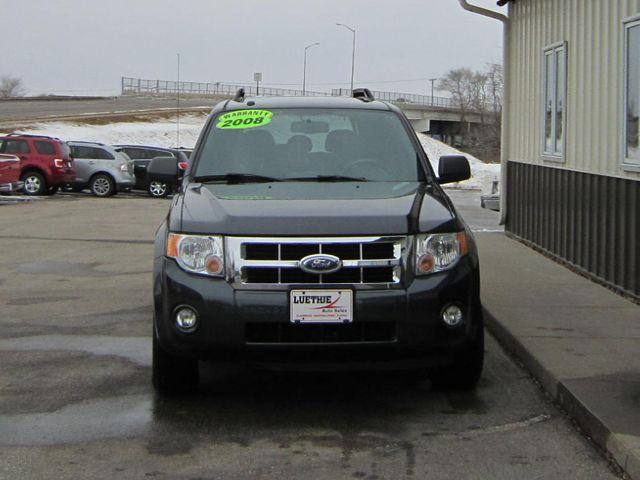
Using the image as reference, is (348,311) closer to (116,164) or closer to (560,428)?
(560,428)

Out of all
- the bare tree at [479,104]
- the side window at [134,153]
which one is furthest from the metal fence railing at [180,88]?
the side window at [134,153]

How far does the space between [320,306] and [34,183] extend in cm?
2475

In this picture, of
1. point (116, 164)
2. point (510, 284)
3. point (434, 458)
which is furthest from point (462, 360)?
point (116, 164)

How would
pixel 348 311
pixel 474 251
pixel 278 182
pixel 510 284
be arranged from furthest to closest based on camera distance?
pixel 510 284, pixel 278 182, pixel 474 251, pixel 348 311

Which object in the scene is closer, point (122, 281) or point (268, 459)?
point (268, 459)

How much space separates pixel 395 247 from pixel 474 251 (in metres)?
0.67

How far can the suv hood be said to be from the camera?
568 cm

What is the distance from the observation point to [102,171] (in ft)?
102

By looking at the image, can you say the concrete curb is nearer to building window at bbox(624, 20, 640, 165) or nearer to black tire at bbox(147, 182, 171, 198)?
building window at bbox(624, 20, 640, 165)

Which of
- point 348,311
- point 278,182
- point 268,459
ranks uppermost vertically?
point 278,182

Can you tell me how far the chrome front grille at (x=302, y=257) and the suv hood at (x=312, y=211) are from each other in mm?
55

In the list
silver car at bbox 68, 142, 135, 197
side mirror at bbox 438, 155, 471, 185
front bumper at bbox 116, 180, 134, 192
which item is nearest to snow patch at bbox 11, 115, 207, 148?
silver car at bbox 68, 142, 135, 197

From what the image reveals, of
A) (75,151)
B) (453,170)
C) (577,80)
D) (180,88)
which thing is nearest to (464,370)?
(453,170)

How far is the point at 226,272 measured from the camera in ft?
18.6
